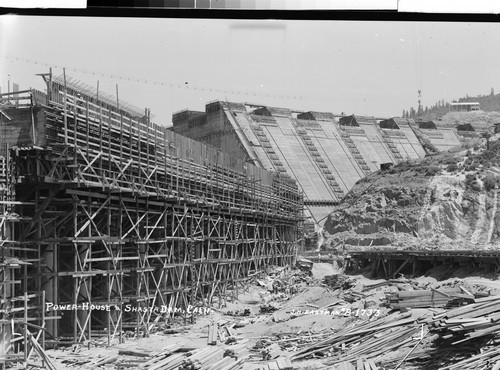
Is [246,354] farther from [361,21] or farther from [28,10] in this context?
[28,10]

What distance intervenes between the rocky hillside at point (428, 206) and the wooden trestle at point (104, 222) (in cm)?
1594

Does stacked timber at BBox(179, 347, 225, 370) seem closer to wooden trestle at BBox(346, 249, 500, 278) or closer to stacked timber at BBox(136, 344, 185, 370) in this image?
stacked timber at BBox(136, 344, 185, 370)

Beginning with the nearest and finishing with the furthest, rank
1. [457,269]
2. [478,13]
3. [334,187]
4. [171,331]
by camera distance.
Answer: [478,13] → [171,331] → [457,269] → [334,187]

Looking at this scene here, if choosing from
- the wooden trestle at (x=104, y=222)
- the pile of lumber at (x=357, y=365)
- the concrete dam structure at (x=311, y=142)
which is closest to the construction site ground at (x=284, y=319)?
the pile of lumber at (x=357, y=365)

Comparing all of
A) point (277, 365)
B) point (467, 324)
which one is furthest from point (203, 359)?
point (467, 324)

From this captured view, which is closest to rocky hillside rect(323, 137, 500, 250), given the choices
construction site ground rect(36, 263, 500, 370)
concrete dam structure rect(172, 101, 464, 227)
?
concrete dam structure rect(172, 101, 464, 227)

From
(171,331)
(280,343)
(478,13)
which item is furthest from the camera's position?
(171,331)

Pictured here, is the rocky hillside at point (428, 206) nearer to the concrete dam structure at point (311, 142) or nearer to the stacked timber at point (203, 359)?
the concrete dam structure at point (311, 142)

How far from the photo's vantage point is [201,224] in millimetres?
25656

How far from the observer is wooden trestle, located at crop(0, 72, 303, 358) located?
16.8 metres

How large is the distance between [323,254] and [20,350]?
29.0m

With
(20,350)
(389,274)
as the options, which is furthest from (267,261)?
(20,350)

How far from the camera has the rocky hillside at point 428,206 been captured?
38.2 meters

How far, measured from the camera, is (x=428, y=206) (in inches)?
→ 1560
